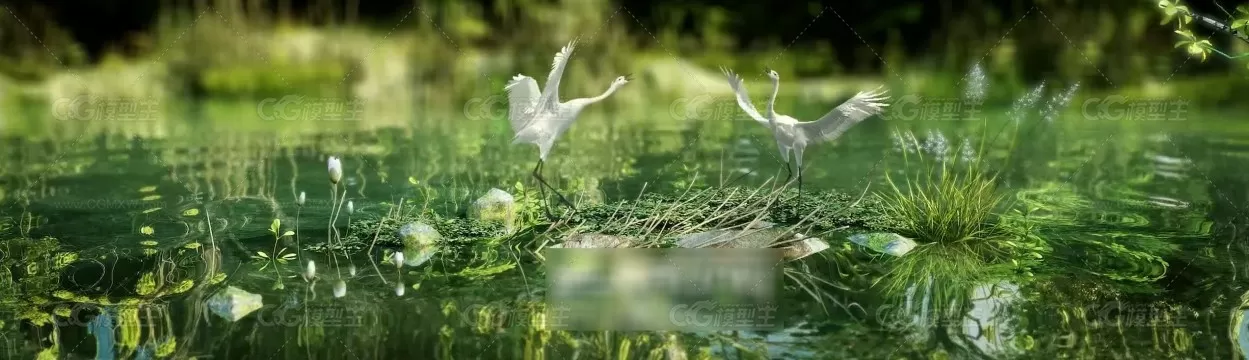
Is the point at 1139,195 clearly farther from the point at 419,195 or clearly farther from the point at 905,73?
the point at 905,73

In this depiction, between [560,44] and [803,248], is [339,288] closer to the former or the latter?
[803,248]

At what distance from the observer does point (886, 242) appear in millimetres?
4051

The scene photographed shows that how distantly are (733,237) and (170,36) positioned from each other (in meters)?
5.85

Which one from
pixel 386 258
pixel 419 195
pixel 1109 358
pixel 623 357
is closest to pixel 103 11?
pixel 419 195

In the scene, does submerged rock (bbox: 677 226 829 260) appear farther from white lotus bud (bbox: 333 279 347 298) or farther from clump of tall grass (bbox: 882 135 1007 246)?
white lotus bud (bbox: 333 279 347 298)

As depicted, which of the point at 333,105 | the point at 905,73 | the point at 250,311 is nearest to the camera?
the point at 250,311

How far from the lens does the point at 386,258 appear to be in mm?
3896

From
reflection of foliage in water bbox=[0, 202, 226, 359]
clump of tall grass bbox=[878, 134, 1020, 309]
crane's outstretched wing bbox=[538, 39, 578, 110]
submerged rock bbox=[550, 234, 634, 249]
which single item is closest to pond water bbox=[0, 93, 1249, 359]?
reflection of foliage in water bbox=[0, 202, 226, 359]

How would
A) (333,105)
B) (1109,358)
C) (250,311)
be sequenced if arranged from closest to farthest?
(1109,358)
(250,311)
(333,105)

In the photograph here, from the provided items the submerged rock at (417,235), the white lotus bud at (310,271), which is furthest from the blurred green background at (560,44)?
the white lotus bud at (310,271)

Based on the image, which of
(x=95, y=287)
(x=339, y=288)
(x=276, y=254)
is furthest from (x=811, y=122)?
(x=95, y=287)

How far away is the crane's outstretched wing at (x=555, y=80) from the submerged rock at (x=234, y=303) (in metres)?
1.11

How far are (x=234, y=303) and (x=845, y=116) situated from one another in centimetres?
197

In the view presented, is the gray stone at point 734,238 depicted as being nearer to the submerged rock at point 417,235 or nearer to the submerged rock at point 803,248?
the submerged rock at point 803,248
